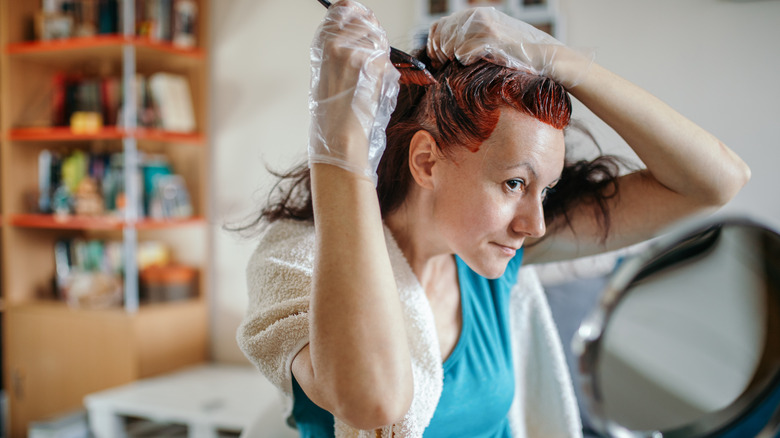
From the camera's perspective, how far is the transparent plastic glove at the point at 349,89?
53 centimetres

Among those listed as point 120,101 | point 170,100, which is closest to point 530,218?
point 170,100

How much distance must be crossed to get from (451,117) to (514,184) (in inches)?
4.0

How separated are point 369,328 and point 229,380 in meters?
1.70

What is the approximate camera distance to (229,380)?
2.06 meters

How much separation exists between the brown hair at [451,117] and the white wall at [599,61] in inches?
2.5

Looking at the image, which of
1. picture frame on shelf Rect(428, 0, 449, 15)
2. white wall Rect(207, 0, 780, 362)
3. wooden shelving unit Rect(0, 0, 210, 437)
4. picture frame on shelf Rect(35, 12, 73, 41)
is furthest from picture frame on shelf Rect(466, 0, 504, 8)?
picture frame on shelf Rect(35, 12, 73, 41)

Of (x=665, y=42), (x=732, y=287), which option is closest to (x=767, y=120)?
(x=732, y=287)

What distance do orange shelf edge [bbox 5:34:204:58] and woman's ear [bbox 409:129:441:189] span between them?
5.69ft

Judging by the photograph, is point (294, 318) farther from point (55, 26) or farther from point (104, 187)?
point (55, 26)

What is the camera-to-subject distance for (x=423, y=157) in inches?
27.0

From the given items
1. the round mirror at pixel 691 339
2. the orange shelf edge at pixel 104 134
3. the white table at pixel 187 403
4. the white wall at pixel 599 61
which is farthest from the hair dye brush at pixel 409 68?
the orange shelf edge at pixel 104 134

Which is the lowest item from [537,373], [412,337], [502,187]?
[537,373]

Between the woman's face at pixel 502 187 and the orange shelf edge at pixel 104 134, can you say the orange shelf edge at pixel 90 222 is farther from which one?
the woman's face at pixel 502 187

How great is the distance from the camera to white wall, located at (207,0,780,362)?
39.9 inches
